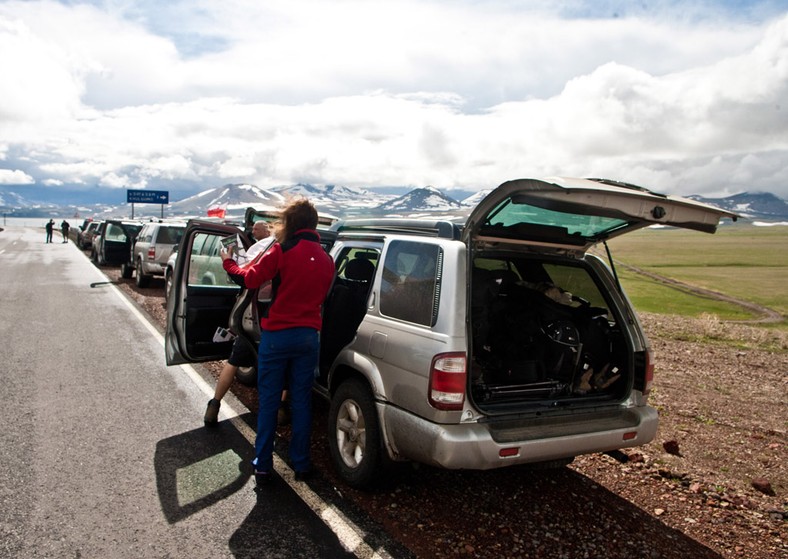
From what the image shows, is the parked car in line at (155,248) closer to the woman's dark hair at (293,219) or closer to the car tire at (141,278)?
the car tire at (141,278)

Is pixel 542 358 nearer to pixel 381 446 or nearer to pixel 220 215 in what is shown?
pixel 381 446

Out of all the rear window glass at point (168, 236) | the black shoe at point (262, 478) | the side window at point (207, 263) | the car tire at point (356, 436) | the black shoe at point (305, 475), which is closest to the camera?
the car tire at point (356, 436)

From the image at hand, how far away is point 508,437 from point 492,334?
45.1 inches

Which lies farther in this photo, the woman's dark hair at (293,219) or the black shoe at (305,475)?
the black shoe at (305,475)

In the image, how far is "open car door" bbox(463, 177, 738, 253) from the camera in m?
3.23

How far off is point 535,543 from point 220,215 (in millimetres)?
10549

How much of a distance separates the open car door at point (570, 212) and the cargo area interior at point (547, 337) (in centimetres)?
22

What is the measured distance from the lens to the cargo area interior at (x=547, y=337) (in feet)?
13.8

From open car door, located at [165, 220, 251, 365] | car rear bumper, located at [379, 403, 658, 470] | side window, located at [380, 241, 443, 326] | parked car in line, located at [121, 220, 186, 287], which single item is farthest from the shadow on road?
parked car in line, located at [121, 220, 186, 287]

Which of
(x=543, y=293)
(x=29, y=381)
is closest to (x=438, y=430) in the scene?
(x=543, y=293)

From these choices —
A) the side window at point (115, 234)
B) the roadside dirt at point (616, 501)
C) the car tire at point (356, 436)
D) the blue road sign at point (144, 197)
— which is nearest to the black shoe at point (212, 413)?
the roadside dirt at point (616, 501)

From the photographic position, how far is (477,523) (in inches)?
145

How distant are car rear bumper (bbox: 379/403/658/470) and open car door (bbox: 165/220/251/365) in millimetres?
2734

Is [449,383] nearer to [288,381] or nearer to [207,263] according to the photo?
[288,381]
